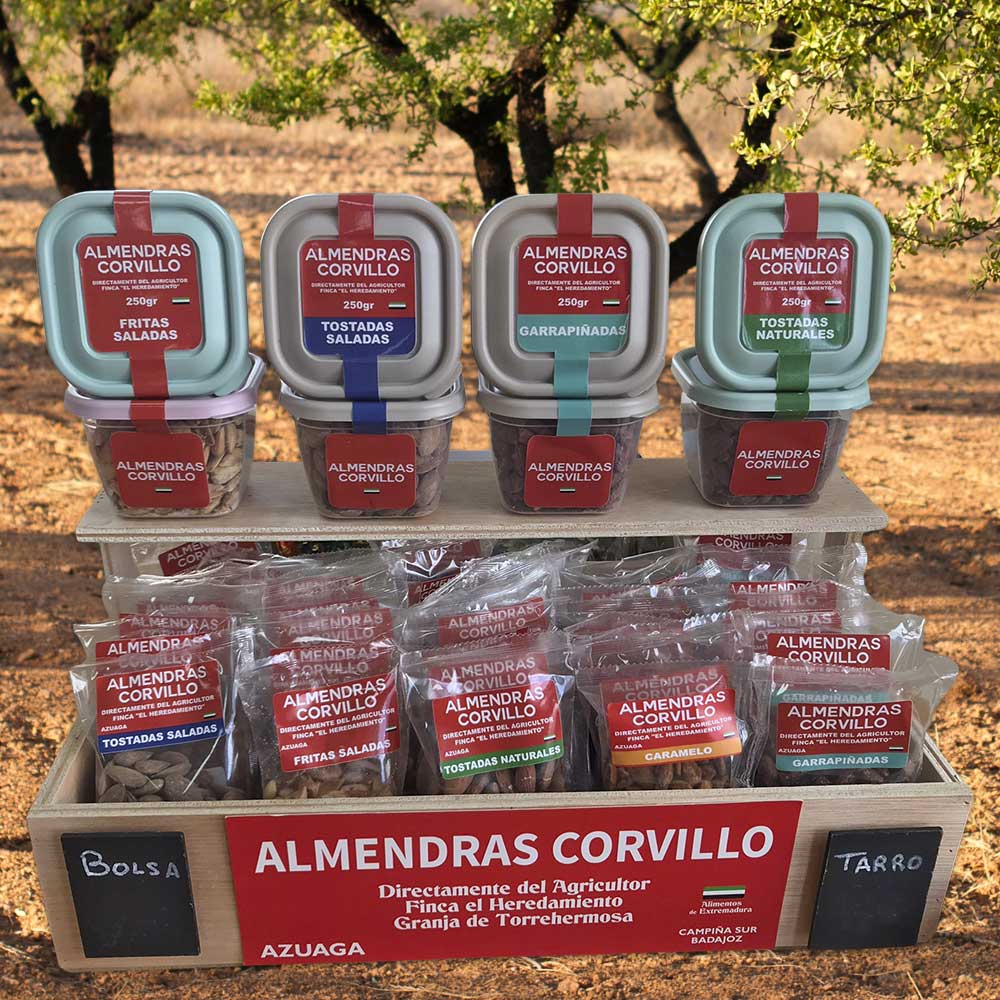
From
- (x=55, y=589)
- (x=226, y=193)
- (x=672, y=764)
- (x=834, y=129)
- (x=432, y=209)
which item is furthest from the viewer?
(x=834, y=129)

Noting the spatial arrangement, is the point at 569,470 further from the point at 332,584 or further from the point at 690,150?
the point at 690,150

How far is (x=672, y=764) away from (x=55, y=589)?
2.51 meters

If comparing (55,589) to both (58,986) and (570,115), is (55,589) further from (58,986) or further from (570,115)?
(570,115)

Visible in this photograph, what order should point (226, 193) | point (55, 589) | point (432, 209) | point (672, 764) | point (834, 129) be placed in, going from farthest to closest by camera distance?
point (834, 129)
point (226, 193)
point (55, 589)
point (672, 764)
point (432, 209)

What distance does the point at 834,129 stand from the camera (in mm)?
13969

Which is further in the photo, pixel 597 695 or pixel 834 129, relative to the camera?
pixel 834 129

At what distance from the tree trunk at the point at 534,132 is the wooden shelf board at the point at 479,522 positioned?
195 cm

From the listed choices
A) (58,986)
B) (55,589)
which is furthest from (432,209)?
(55,589)

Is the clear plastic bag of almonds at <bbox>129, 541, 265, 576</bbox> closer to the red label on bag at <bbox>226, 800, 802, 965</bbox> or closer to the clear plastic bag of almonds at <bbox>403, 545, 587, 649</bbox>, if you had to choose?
the clear plastic bag of almonds at <bbox>403, 545, 587, 649</bbox>

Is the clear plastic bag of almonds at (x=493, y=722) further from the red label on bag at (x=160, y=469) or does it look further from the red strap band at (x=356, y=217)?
the red strap band at (x=356, y=217)

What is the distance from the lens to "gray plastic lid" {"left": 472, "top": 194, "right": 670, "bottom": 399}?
1.94 metres

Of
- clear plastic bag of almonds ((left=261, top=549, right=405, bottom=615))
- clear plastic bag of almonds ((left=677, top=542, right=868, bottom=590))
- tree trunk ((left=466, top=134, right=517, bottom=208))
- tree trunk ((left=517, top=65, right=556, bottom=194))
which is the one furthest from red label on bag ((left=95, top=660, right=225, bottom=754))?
tree trunk ((left=466, top=134, right=517, bottom=208))

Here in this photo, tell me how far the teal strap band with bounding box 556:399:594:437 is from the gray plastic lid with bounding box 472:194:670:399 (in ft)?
0.07

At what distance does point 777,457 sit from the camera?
6.83 feet
